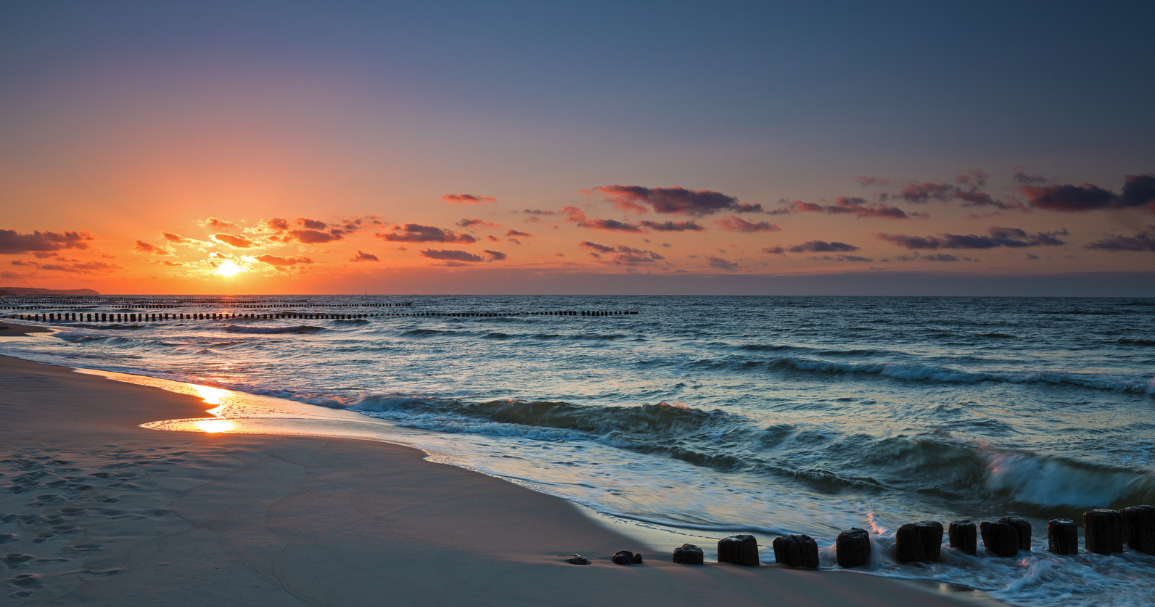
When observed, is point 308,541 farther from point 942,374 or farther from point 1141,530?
point 942,374

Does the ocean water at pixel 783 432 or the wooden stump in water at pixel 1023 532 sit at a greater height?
the wooden stump in water at pixel 1023 532

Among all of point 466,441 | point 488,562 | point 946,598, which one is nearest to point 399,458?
point 466,441

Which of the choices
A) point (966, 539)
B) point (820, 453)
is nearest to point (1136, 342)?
point (820, 453)

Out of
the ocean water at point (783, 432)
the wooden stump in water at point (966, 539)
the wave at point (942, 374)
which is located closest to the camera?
the wooden stump in water at point (966, 539)

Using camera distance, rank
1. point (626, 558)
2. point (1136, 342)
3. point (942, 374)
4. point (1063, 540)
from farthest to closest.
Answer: point (1136, 342) → point (942, 374) → point (1063, 540) → point (626, 558)

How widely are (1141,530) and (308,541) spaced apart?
6254mm

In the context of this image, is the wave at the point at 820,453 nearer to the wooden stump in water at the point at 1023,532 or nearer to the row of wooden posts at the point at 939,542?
the row of wooden posts at the point at 939,542

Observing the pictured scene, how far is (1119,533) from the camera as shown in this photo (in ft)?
15.4

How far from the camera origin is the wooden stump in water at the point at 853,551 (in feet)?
14.4

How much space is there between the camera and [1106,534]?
15.3 ft

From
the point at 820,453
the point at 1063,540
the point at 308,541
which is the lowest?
the point at 820,453

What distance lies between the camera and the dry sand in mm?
3482


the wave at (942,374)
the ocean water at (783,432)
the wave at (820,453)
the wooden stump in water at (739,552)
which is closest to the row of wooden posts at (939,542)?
the wooden stump in water at (739,552)

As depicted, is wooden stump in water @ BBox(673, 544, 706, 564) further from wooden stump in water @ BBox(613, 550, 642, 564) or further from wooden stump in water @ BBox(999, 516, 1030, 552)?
wooden stump in water @ BBox(999, 516, 1030, 552)
